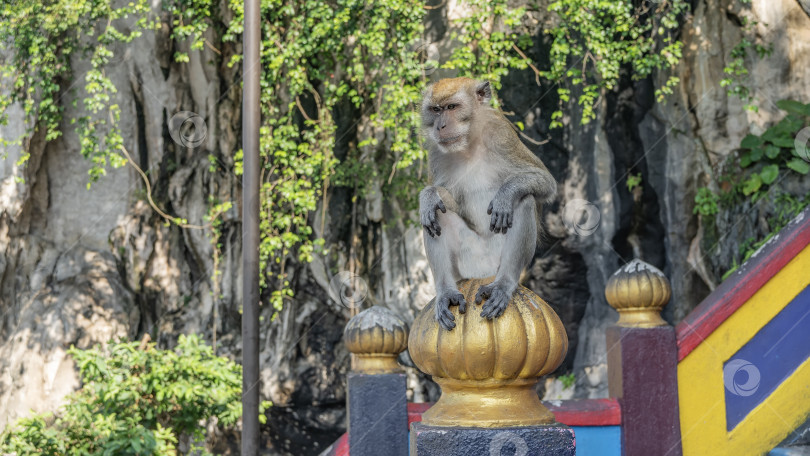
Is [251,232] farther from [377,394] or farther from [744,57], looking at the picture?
[744,57]

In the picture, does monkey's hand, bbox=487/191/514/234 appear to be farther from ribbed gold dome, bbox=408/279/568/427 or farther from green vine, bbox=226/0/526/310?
green vine, bbox=226/0/526/310

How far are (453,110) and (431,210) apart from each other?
0.48 meters

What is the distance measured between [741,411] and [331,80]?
4528 millimetres

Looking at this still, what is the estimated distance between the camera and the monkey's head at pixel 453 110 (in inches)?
111

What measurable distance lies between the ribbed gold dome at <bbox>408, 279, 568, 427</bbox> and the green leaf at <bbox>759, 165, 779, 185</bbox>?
190 inches

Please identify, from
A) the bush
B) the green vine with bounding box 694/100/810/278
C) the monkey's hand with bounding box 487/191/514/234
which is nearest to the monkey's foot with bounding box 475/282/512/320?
the monkey's hand with bounding box 487/191/514/234

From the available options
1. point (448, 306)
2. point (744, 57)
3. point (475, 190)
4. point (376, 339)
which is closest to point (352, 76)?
point (744, 57)

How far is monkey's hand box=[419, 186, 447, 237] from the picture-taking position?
8.25 feet

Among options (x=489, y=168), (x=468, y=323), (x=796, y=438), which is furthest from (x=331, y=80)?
(x=468, y=323)

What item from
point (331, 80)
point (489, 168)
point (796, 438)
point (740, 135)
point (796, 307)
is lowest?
point (796, 438)

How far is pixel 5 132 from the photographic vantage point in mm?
7523

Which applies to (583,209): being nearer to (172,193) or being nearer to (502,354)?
(172,193)

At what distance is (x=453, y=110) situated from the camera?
9.31ft

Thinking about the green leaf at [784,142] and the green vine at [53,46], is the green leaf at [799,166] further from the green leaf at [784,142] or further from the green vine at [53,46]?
the green vine at [53,46]
